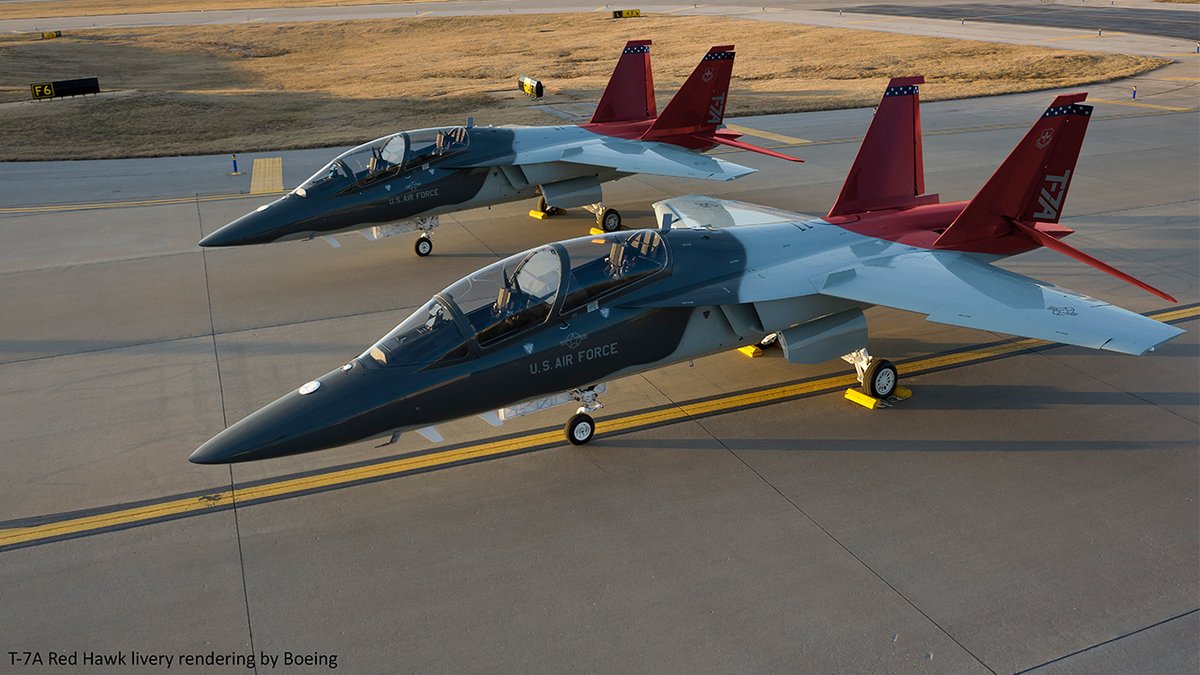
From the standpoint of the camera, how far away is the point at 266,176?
77.1 ft

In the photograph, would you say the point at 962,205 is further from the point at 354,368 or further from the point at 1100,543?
the point at 354,368

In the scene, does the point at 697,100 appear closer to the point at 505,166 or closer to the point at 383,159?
the point at 505,166

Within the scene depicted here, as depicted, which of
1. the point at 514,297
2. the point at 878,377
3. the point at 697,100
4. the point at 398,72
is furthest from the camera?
the point at 398,72

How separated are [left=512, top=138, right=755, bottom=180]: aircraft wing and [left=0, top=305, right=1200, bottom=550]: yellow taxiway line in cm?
659

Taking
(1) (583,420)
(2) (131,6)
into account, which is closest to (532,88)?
(1) (583,420)

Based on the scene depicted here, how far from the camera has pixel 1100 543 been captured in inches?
337

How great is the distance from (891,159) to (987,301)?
3797mm

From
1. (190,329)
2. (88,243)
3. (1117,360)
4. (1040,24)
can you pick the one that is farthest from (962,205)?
(1040,24)

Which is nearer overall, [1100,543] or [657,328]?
[1100,543]

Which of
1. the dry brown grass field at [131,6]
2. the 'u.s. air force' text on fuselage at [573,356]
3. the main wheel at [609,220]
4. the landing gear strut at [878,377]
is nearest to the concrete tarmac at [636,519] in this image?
the landing gear strut at [878,377]

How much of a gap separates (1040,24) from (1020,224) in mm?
46145

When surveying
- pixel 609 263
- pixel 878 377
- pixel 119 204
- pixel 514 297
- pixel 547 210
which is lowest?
pixel 119 204

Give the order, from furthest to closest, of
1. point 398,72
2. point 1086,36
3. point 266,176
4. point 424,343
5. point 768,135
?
point 1086,36
point 398,72
point 768,135
point 266,176
point 424,343

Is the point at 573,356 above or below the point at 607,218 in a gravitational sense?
above
